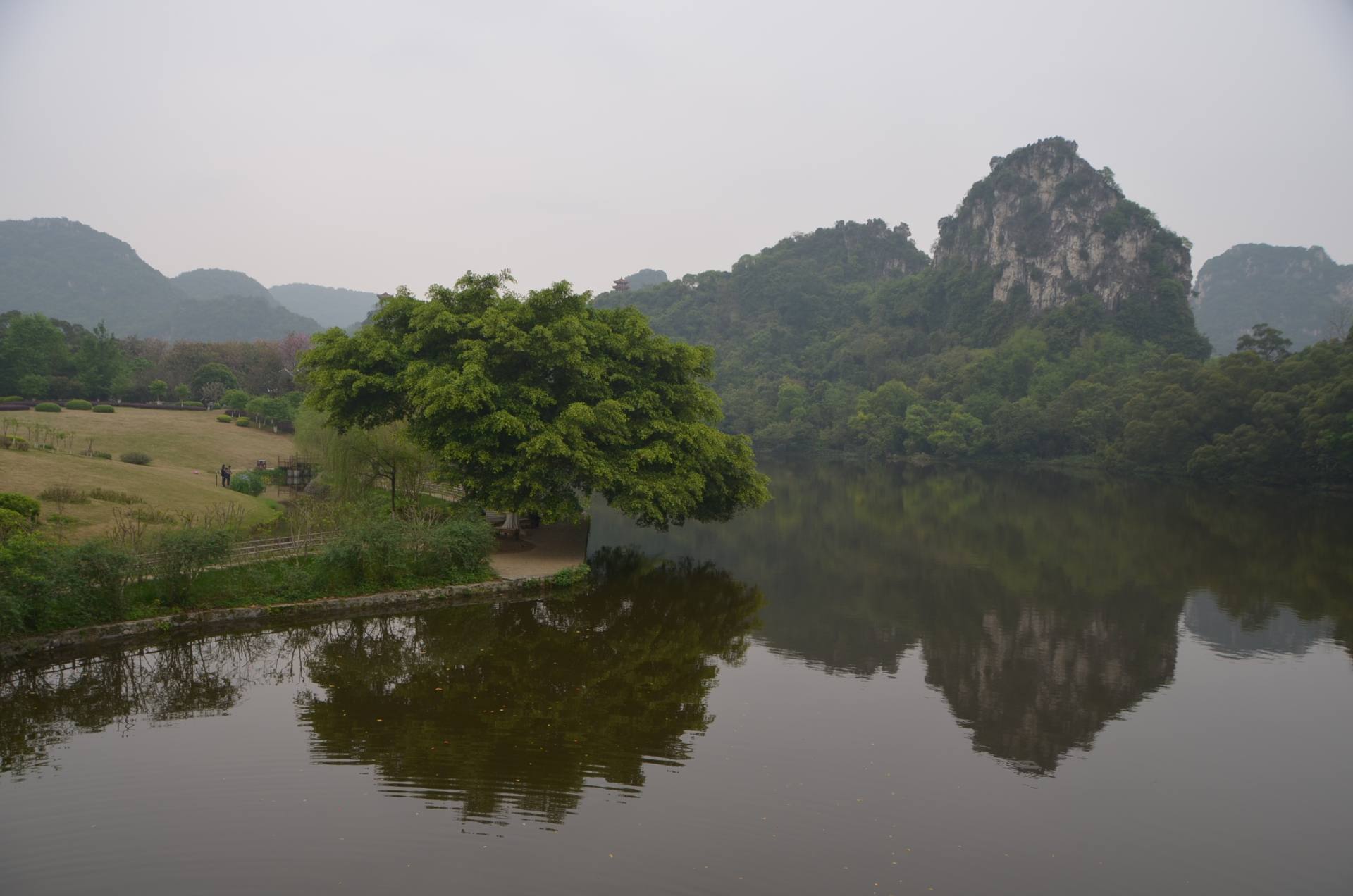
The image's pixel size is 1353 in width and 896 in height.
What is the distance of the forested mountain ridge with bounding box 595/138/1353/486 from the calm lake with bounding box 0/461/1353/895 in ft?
122

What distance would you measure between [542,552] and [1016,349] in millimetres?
80972

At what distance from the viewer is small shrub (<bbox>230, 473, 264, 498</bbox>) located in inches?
1289

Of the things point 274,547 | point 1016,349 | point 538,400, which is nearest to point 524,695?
point 274,547

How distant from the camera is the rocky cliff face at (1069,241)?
102500mm

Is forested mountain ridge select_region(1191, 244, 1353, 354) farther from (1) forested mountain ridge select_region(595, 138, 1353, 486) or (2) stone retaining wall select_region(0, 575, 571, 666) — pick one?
(2) stone retaining wall select_region(0, 575, 571, 666)

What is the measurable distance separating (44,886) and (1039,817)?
10.7 metres

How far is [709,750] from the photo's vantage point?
11664mm

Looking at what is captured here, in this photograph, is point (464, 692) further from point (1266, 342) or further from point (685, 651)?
point (1266, 342)

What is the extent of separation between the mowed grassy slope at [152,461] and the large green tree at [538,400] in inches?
281

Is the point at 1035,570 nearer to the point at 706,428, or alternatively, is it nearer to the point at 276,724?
the point at 706,428

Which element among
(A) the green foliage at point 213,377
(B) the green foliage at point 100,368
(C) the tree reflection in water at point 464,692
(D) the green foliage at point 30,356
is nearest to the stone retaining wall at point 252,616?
(C) the tree reflection in water at point 464,692

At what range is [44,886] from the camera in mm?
8094

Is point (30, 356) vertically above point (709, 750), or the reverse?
point (30, 356)

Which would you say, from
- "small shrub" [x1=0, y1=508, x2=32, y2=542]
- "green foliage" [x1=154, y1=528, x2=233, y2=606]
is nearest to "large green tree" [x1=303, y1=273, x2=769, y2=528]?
"green foliage" [x1=154, y1=528, x2=233, y2=606]
